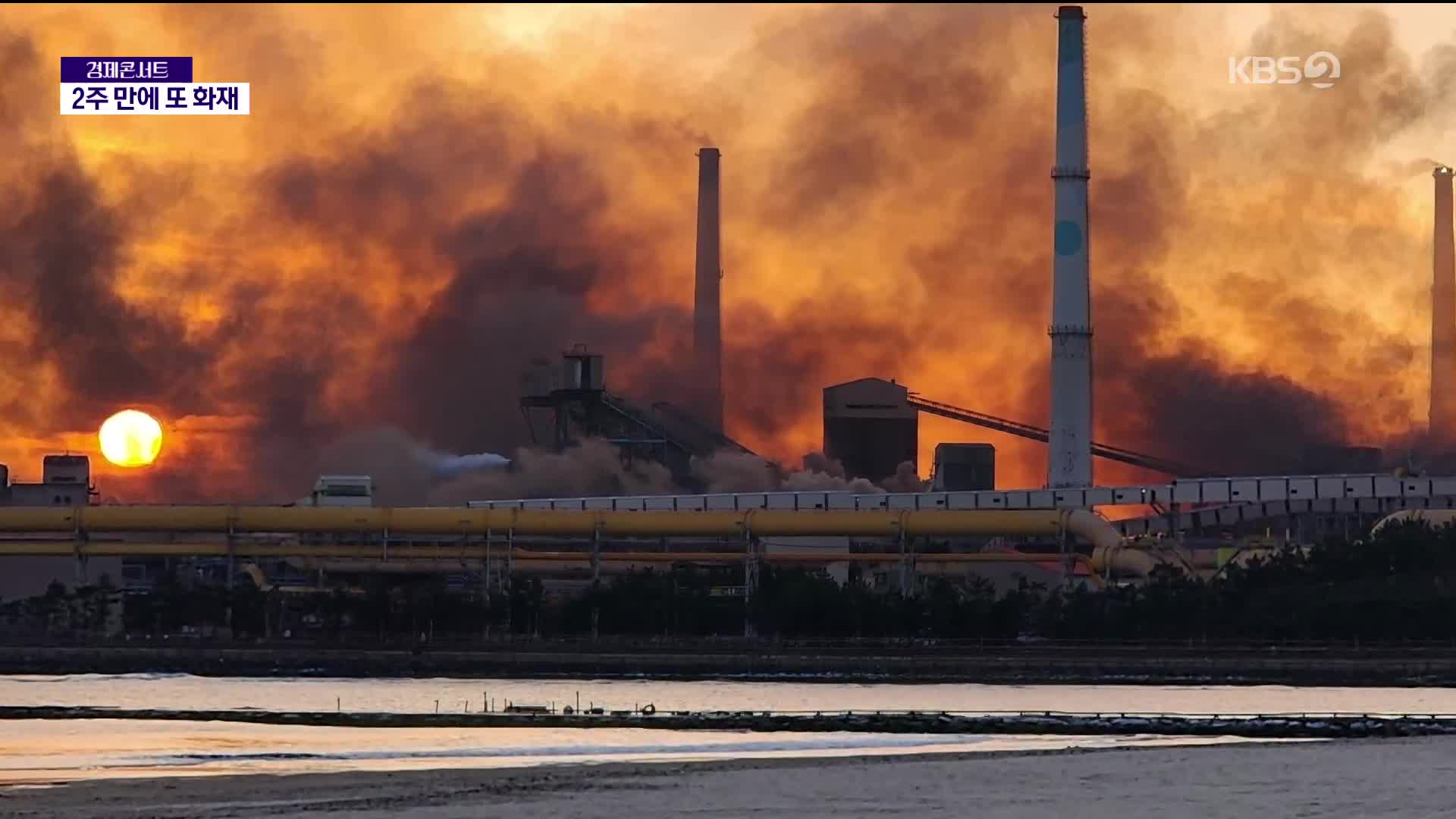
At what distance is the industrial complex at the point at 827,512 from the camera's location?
357 ft

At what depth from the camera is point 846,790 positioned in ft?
183

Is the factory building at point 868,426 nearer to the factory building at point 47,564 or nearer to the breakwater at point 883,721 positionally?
the factory building at point 47,564

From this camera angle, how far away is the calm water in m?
60.9

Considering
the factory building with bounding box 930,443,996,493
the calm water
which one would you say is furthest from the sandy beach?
the factory building with bounding box 930,443,996,493

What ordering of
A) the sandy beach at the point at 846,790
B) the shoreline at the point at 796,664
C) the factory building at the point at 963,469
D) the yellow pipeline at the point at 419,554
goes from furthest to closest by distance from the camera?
the factory building at the point at 963,469
the yellow pipeline at the point at 419,554
the shoreline at the point at 796,664
the sandy beach at the point at 846,790

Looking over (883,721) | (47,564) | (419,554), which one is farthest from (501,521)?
(883,721)

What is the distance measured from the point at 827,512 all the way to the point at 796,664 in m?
22.2

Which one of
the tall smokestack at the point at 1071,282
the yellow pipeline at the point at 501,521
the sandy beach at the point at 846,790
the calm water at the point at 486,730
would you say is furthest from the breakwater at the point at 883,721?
the tall smokestack at the point at 1071,282

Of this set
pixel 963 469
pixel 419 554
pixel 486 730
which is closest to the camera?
pixel 486 730

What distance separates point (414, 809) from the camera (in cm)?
5225

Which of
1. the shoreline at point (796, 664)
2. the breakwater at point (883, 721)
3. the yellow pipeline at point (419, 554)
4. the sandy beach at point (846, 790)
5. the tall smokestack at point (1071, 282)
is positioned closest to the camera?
the sandy beach at point (846, 790)

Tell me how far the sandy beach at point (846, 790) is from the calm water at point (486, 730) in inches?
92.0

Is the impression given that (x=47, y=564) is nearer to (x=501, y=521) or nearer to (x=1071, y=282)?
(x=501, y=521)

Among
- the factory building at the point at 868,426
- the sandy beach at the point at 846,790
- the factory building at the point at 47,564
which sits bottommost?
the sandy beach at the point at 846,790
